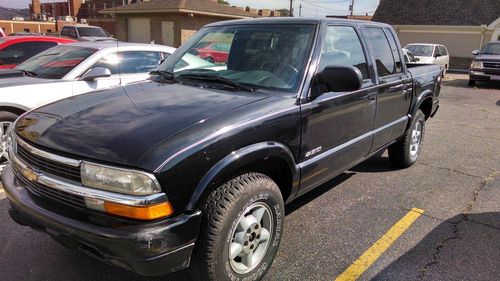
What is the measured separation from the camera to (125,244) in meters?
2.29

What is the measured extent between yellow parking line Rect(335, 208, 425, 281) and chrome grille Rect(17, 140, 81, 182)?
198cm

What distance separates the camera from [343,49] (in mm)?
3992

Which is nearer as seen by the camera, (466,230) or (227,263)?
(227,263)

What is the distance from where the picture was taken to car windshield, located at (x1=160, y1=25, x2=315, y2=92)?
3.46 meters

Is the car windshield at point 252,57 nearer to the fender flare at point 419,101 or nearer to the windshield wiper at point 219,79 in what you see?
the windshield wiper at point 219,79

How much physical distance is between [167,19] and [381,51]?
2587 centimetres

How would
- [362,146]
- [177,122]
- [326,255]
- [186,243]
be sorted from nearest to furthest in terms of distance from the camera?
[186,243], [177,122], [326,255], [362,146]

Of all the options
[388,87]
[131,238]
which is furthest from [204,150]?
[388,87]

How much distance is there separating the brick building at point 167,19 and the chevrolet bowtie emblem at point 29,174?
84.5ft

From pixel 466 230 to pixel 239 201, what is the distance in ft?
8.21

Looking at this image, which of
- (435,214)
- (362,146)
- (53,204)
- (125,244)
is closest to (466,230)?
(435,214)

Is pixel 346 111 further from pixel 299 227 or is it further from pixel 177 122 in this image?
pixel 177 122

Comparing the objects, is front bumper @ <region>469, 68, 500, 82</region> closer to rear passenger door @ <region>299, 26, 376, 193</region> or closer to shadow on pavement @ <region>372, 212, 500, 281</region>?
shadow on pavement @ <region>372, 212, 500, 281</region>

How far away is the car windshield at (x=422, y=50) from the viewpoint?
2048 cm
